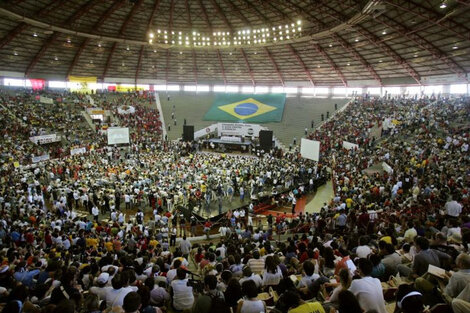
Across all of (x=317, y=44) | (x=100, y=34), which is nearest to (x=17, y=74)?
(x=100, y=34)

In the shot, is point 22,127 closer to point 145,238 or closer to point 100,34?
point 100,34

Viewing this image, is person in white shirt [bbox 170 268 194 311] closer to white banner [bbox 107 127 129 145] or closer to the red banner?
white banner [bbox 107 127 129 145]

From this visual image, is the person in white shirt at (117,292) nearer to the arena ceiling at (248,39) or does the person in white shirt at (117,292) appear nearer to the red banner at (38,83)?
the arena ceiling at (248,39)

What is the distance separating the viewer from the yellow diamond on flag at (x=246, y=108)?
39312mm

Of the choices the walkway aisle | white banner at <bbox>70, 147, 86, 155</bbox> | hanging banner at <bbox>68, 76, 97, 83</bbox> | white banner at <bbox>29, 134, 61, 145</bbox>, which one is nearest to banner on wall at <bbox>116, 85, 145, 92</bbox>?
hanging banner at <bbox>68, 76, 97, 83</bbox>

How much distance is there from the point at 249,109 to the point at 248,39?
435 inches

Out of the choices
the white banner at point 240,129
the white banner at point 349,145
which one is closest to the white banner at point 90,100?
the white banner at point 240,129

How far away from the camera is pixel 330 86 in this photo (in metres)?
41.8

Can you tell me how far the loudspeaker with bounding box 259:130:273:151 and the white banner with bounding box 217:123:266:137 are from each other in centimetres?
391

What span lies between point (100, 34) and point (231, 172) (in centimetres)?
2162

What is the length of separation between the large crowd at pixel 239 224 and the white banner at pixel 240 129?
4.13 m

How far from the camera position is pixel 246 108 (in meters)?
40.0

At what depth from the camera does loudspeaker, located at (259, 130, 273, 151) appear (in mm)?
30641

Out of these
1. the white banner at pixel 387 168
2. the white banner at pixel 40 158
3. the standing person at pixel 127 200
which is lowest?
the standing person at pixel 127 200
